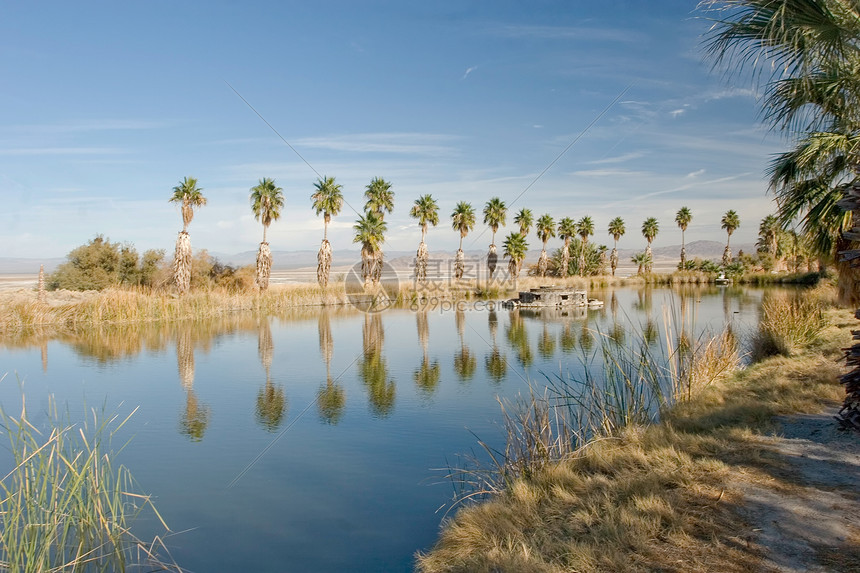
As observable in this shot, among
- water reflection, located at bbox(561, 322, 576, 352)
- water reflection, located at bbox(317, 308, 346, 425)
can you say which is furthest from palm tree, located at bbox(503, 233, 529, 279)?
water reflection, located at bbox(317, 308, 346, 425)

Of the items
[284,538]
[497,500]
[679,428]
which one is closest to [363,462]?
[284,538]

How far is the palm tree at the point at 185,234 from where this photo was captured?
1145 inches

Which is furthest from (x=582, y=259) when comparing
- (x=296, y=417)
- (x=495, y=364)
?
(x=296, y=417)

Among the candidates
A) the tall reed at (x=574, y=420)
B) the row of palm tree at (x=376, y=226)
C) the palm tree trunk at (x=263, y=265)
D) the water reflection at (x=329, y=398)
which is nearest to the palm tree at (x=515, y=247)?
the row of palm tree at (x=376, y=226)

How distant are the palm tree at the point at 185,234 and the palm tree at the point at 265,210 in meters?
5.67

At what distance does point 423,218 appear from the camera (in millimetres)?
46000

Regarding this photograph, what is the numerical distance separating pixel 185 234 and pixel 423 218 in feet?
68.7

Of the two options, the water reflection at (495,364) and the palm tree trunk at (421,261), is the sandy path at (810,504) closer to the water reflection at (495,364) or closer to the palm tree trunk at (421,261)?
the water reflection at (495,364)

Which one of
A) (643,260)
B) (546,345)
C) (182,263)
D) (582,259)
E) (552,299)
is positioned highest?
(582,259)

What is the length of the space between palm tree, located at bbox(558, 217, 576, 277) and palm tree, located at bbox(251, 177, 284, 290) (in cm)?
3223

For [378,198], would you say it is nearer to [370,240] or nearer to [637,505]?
[370,240]

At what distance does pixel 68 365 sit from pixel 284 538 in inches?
467

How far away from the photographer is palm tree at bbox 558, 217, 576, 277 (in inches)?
2267

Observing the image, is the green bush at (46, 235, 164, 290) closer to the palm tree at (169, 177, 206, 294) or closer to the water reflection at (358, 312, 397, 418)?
the palm tree at (169, 177, 206, 294)
